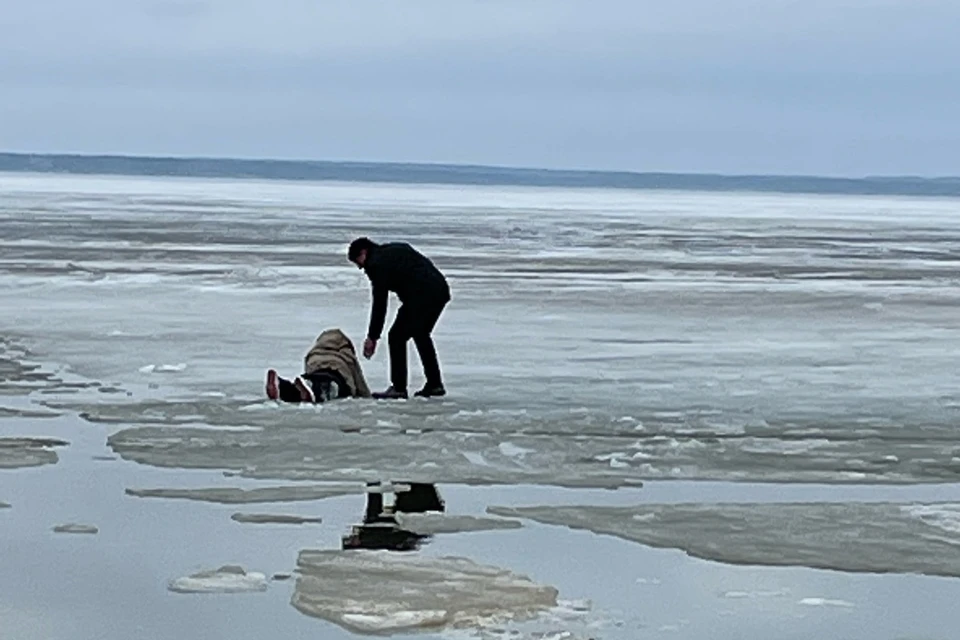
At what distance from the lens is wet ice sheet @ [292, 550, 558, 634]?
6.96m

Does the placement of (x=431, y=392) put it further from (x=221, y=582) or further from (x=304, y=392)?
(x=221, y=582)

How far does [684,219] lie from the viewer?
252 ft

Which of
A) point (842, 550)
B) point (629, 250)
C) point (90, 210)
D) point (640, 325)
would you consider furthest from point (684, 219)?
point (842, 550)

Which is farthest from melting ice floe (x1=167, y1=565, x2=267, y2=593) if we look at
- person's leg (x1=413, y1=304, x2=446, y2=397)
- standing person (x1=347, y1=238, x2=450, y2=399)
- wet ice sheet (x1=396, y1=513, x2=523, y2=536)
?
person's leg (x1=413, y1=304, x2=446, y2=397)

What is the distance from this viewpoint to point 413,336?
13898mm

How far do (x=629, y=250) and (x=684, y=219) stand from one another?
1349 inches

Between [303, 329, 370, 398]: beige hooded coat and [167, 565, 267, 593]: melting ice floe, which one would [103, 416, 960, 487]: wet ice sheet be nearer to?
[303, 329, 370, 398]: beige hooded coat

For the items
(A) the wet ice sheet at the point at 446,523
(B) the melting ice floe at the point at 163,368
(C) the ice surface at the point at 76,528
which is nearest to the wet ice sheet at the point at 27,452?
(C) the ice surface at the point at 76,528

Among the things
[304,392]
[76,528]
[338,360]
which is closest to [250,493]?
[76,528]

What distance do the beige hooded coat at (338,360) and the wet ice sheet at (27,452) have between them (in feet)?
8.00

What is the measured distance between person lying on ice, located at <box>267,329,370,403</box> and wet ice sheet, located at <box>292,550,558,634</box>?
5220mm

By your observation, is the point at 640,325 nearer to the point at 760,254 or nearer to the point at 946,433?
the point at 946,433

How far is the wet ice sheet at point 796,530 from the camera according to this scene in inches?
324

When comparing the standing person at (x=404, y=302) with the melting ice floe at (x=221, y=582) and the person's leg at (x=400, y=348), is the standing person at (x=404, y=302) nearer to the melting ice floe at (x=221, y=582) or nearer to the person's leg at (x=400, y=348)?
the person's leg at (x=400, y=348)
